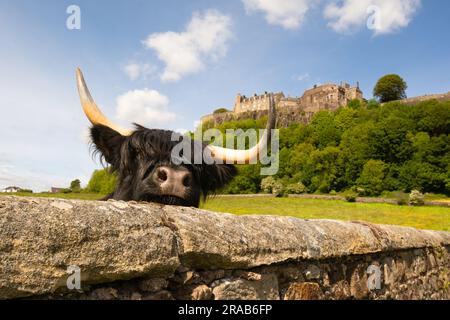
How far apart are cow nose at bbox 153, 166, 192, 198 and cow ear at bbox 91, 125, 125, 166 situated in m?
1.17

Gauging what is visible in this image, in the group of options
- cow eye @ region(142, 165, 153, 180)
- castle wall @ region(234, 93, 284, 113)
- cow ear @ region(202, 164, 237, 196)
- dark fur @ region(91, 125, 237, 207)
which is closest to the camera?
dark fur @ region(91, 125, 237, 207)

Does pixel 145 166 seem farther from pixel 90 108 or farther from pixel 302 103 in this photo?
pixel 302 103

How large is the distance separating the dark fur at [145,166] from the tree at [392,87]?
101 meters

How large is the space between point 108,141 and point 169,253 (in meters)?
3.12

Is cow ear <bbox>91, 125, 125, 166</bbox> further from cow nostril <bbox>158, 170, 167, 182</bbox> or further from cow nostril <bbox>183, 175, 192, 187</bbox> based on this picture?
cow nostril <bbox>183, 175, 192, 187</bbox>

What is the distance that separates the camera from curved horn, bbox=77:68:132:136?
4.59m

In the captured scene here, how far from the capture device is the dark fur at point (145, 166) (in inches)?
141

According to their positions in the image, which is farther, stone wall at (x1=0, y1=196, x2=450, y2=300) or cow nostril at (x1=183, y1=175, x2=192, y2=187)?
cow nostril at (x1=183, y1=175, x2=192, y2=187)

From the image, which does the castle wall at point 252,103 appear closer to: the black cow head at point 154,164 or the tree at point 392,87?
the tree at point 392,87

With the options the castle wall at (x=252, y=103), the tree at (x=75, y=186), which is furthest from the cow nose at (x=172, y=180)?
the castle wall at (x=252, y=103)

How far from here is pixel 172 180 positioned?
133 inches

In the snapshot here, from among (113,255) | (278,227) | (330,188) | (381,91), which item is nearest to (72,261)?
(113,255)

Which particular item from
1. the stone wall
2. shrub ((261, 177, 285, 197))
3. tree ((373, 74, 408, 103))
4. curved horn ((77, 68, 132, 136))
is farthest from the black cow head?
tree ((373, 74, 408, 103))

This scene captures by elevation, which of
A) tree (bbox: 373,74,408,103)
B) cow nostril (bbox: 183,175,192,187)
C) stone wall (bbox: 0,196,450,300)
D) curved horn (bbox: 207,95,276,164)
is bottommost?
stone wall (bbox: 0,196,450,300)
